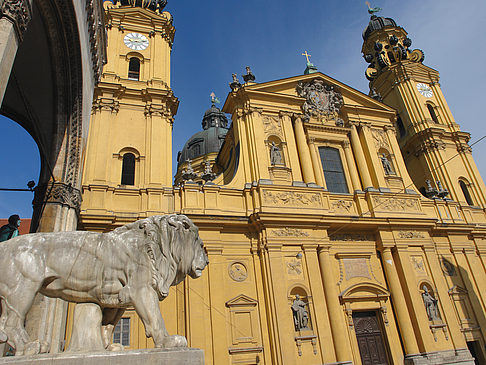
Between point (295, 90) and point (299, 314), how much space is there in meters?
11.0

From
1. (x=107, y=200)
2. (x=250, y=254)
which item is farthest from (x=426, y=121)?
(x=107, y=200)

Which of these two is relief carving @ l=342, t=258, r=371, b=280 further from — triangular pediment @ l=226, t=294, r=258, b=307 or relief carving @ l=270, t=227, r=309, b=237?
triangular pediment @ l=226, t=294, r=258, b=307

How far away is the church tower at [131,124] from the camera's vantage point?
13.7 m

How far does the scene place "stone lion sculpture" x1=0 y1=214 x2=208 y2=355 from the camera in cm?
330

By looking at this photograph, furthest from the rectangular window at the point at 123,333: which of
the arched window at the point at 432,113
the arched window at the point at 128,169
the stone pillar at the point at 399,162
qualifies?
the arched window at the point at 432,113

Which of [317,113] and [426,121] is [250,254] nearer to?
[317,113]

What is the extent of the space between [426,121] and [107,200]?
18913 millimetres

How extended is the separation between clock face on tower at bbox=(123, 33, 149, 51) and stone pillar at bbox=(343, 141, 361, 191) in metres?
11.2

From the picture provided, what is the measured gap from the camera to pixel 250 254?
14.2 metres

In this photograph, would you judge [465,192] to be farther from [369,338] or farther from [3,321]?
[3,321]

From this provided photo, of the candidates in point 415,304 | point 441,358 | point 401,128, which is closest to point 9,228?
point 415,304

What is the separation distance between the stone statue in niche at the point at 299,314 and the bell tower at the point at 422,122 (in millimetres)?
10160

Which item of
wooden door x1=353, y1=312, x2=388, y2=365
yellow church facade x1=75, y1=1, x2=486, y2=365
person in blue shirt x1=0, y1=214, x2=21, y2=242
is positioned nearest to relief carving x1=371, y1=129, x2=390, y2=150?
yellow church facade x1=75, y1=1, x2=486, y2=365

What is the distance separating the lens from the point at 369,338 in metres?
14.3
